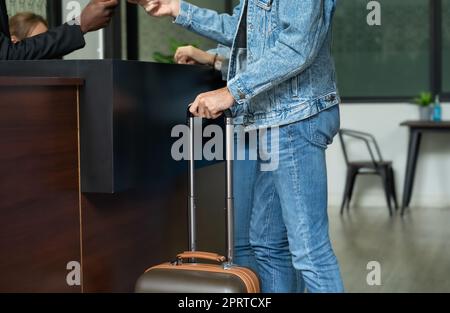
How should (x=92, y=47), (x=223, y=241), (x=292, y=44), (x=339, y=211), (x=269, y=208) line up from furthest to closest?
(x=339, y=211) → (x=92, y=47) → (x=223, y=241) → (x=269, y=208) → (x=292, y=44)

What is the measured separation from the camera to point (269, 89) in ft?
7.11

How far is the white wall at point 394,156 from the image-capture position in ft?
22.9

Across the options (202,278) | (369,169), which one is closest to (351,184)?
(369,169)

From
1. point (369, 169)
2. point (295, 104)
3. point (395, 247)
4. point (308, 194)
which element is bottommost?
point (395, 247)

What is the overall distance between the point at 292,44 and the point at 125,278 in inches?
31.7

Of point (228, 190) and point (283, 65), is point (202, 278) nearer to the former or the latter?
point (228, 190)

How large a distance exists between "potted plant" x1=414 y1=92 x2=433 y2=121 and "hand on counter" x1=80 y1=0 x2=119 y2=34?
4647 millimetres

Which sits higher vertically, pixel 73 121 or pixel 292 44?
pixel 292 44

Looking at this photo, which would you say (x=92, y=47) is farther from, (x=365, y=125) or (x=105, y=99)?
(x=105, y=99)

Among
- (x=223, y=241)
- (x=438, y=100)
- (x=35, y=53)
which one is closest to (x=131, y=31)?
(x=438, y=100)

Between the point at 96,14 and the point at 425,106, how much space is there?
15.5 feet

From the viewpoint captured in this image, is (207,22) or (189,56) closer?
(207,22)

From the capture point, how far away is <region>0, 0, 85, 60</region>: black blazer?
238 centimetres

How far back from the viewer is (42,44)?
96.0 inches
